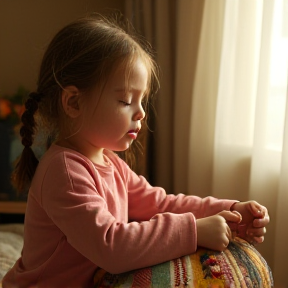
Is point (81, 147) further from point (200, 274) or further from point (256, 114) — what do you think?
point (256, 114)

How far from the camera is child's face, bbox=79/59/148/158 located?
983 millimetres

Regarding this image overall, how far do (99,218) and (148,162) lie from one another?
151cm

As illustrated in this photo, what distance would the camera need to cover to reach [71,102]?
1.02 metres

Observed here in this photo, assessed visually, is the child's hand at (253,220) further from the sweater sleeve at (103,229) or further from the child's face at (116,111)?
the child's face at (116,111)

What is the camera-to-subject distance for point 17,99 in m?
2.39

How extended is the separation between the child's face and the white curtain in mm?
721

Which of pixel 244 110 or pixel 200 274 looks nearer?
pixel 200 274

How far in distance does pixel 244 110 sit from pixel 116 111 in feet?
2.98

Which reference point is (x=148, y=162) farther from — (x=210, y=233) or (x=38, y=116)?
(x=210, y=233)

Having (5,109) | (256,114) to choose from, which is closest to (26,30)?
(5,109)

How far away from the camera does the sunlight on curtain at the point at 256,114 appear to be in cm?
159

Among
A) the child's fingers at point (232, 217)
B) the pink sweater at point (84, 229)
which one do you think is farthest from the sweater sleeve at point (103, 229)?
the child's fingers at point (232, 217)

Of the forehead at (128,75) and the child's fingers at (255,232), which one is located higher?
the forehead at (128,75)

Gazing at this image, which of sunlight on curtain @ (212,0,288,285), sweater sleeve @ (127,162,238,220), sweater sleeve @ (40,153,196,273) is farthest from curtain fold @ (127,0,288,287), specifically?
sweater sleeve @ (40,153,196,273)
